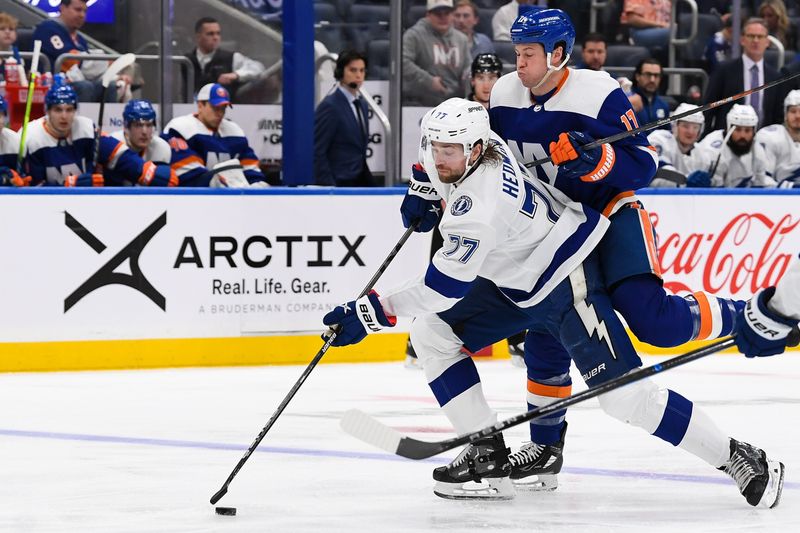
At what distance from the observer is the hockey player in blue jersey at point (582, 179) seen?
13.2ft

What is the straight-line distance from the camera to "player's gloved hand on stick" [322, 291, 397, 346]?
3.83 m

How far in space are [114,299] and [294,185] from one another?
117 cm

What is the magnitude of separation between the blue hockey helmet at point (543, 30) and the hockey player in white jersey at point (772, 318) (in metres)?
1.00

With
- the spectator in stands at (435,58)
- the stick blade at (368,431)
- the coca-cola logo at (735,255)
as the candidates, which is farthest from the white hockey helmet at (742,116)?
the stick blade at (368,431)

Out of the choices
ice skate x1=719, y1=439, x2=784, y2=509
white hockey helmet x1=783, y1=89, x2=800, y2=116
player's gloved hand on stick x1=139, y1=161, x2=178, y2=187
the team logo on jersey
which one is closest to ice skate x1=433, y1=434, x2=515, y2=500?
ice skate x1=719, y1=439, x2=784, y2=509

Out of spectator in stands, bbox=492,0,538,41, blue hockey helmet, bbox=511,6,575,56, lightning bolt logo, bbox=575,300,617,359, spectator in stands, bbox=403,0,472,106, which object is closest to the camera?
lightning bolt logo, bbox=575,300,617,359

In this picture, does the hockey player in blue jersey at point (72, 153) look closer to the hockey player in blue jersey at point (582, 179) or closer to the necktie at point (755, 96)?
the hockey player in blue jersey at point (582, 179)

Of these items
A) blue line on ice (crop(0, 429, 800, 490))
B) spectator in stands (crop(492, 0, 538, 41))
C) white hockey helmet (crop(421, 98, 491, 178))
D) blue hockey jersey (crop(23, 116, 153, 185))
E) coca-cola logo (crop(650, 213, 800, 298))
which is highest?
spectator in stands (crop(492, 0, 538, 41))

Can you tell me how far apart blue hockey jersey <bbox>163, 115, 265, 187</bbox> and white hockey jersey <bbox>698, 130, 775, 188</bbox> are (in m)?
2.70

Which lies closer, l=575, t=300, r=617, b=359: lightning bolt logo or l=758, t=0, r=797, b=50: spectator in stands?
l=575, t=300, r=617, b=359: lightning bolt logo

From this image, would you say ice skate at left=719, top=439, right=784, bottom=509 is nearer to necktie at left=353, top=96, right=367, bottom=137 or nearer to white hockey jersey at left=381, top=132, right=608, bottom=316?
white hockey jersey at left=381, top=132, right=608, bottom=316

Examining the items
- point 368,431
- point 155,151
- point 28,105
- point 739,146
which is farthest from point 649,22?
point 368,431

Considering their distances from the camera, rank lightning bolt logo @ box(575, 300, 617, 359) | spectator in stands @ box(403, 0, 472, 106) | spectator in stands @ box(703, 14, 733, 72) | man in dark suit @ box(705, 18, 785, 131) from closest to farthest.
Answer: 1. lightning bolt logo @ box(575, 300, 617, 359)
2. spectator in stands @ box(403, 0, 472, 106)
3. man in dark suit @ box(705, 18, 785, 131)
4. spectator in stands @ box(703, 14, 733, 72)

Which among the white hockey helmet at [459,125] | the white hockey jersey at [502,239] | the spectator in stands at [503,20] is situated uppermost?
the spectator in stands at [503,20]
